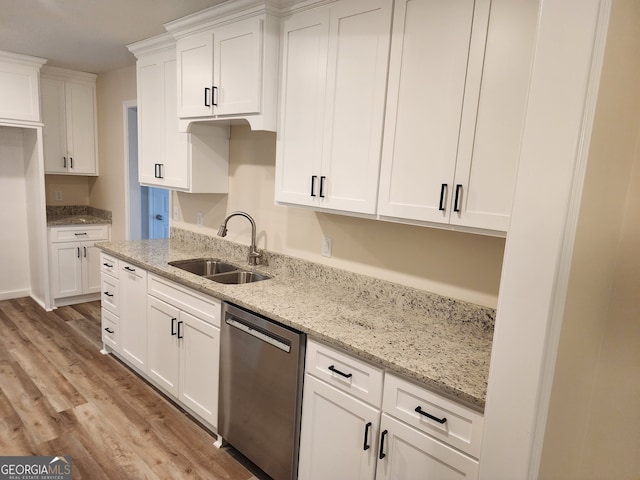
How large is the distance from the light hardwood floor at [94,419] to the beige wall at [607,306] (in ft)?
5.36

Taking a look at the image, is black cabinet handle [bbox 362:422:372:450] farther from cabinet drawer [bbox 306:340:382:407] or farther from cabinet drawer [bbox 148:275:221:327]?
cabinet drawer [bbox 148:275:221:327]

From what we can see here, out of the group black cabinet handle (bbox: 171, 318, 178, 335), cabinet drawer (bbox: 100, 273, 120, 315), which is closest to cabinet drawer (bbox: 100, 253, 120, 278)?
cabinet drawer (bbox: 100, 273, 120, 315)

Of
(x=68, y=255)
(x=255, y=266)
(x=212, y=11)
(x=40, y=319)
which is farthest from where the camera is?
(x=68, y=255)

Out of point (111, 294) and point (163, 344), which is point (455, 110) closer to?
point (163, 344)

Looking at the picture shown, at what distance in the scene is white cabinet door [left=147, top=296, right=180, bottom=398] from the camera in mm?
2648

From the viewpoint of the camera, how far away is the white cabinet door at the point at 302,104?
6.89ft

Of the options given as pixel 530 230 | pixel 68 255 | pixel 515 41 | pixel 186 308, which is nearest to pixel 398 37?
pixel 515 41

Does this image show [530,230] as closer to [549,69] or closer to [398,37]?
[549,69]

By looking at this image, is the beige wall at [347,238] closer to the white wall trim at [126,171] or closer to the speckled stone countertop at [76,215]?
the white wall trim at [126,171]

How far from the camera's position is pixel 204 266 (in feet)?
10.1

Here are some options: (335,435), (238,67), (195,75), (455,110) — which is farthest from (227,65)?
(335,435)

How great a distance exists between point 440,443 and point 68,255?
4305 mm

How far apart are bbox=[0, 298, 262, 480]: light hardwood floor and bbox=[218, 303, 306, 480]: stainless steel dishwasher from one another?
23 cm

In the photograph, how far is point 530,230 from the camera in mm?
996
